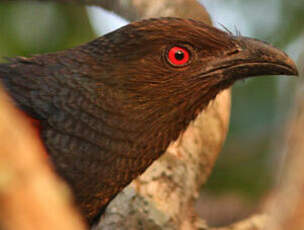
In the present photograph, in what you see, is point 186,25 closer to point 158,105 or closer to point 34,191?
point 158,105

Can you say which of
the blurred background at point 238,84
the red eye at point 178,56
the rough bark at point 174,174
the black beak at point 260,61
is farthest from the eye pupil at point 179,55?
the blurred background at point 238,84

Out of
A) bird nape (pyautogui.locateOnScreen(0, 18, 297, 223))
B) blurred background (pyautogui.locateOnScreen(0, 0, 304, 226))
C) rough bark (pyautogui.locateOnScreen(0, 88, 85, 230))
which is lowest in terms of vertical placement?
blurred background (pyautogui.locateOnScreen(0, 0, 304, 226))

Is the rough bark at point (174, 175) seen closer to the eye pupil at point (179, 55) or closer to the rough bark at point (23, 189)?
the eye pupil at point (179, 55)

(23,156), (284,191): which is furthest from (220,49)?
(23,156)

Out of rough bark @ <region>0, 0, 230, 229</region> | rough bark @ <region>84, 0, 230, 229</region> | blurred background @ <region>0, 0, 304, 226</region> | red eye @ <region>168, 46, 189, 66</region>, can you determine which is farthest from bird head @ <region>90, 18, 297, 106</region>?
blurred background @ <region>0, 0, 304, 226</region>

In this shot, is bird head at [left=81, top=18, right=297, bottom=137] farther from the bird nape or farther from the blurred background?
the blurred background

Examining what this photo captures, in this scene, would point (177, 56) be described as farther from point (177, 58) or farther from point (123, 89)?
point (123, 89)
